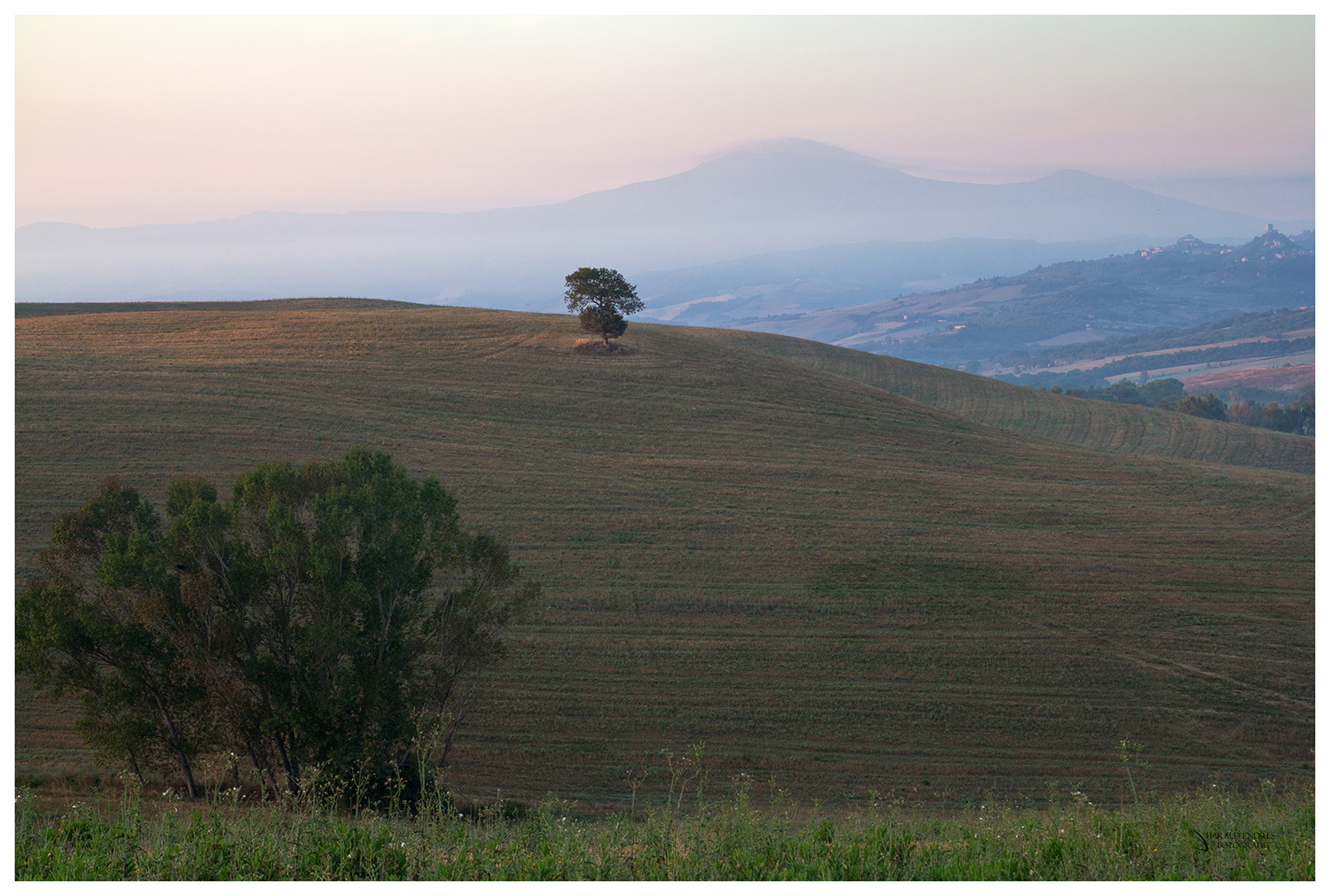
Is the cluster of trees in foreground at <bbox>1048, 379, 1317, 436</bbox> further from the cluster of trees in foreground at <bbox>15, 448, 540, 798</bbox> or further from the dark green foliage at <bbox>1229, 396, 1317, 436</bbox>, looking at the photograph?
the cluster of trees in foreground at <bbox>15, 448, 540, 798</bbox>

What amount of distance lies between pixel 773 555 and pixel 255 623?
1626 cm

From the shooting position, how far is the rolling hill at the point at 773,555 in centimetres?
1722

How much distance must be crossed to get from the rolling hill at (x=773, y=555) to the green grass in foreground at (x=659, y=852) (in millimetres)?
7757

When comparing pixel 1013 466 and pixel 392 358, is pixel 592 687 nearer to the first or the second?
pixel 1013 466

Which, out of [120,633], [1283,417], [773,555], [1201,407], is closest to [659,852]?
[120,633]

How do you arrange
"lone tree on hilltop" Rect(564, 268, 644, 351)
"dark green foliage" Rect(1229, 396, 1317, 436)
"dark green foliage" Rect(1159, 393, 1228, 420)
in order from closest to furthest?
"lone tree on hilltop" Rect(564, 268, 644, 351) < "dark green foliage" Rect(1229, 396, 1317, 436) < "dark green foliage" Rect(1159, 393, 1228, 420)

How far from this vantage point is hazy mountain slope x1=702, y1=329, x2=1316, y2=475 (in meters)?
48.2

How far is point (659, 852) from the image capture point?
25.1 feet

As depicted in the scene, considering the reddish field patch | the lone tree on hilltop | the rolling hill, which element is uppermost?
the lone tree on hilltop

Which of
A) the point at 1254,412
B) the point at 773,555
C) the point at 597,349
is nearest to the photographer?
the point at 773,555

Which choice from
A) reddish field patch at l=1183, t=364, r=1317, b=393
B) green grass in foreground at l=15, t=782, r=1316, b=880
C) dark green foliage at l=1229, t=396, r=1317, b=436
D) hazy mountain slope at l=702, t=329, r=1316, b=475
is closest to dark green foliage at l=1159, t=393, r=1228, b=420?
dark green foliage at l=1229, t=396, r=1317, b=436

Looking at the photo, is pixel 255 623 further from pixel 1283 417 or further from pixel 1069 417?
pixel 1283 417

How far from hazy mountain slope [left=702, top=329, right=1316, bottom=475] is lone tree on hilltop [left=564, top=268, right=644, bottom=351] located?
19072 mm

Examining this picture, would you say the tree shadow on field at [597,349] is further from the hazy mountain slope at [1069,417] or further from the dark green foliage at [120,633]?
the dark green foliage at [120,633]
